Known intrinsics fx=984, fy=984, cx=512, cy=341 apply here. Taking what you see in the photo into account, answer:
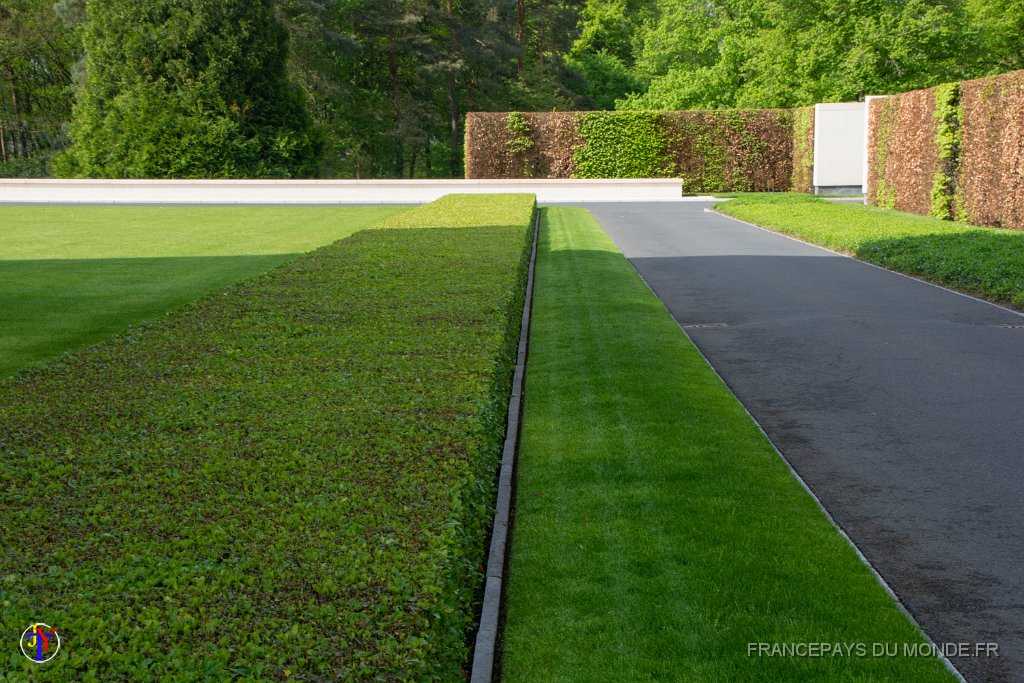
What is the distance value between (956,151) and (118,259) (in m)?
17.2

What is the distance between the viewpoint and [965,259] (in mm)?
13773

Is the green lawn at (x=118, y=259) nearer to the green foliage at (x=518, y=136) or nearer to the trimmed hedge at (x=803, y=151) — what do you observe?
the green foliage at (x=518, y=136)

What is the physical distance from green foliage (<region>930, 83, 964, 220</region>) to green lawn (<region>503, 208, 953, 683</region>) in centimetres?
1641

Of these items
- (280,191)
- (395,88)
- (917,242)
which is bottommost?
(917,242)

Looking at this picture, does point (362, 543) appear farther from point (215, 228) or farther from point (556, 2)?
point (556, 2)

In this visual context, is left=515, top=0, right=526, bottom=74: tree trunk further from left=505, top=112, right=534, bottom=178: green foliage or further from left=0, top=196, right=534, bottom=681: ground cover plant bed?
left=0, top=196, right=534, bottom=681: ground cover plant bed

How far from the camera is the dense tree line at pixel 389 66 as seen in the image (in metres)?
34.3

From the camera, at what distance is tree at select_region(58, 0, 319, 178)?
1342 inches

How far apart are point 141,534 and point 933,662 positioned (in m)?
2.81

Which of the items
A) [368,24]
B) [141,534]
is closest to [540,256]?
[141,534]

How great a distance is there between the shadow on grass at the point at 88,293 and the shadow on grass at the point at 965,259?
31.0ft

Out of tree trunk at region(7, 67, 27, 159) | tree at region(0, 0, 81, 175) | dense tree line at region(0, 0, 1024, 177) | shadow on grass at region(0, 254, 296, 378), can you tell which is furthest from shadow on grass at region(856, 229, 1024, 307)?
tree trunk at region(7, 67, 27, 159)

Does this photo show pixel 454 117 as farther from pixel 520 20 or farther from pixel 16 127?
pixel 16 127

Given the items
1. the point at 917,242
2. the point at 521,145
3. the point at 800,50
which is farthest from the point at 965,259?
the point at 800,50
